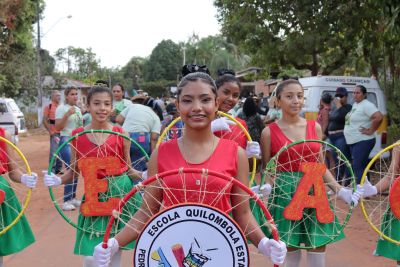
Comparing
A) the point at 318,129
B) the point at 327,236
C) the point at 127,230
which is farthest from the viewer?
the point at 318,129

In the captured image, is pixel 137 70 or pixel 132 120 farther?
pixel 137 70

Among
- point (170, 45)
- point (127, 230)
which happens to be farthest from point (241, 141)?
point (170, 45)

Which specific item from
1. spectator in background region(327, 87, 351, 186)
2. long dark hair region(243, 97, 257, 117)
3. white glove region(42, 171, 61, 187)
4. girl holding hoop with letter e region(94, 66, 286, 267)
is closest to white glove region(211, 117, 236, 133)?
white glove region(42, 171, 61, 187)

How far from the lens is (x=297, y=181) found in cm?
452

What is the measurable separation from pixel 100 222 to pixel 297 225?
1684 millimetres

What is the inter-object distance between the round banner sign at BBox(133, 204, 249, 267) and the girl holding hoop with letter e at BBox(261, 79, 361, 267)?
6.52 ft

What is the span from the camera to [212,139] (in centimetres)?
304

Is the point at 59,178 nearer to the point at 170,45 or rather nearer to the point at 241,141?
the point at 241,141

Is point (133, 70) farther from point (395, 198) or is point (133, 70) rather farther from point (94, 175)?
point (395, 198)

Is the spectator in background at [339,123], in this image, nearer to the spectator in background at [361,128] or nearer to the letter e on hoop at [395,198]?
the spectator in background at [361,128]

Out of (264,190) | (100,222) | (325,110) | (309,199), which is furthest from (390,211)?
(325,110)

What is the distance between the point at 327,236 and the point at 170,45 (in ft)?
284

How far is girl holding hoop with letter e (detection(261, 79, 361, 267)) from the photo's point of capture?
4.46 m

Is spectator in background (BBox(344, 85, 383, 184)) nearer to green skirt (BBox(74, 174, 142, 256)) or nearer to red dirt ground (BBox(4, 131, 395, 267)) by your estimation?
red dirt ground (BBox(4, 131, 395, 267))
